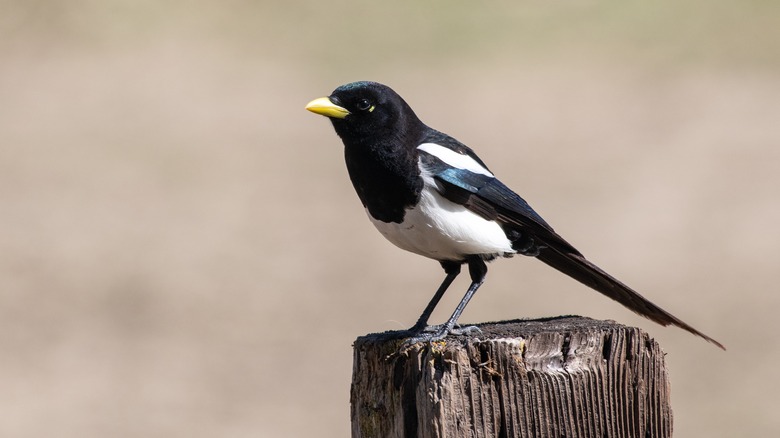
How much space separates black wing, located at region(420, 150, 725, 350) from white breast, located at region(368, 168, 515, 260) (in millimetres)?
40

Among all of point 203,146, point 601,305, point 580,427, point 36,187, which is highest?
point 203,146

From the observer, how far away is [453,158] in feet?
18.1

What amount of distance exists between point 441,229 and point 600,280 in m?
0.76

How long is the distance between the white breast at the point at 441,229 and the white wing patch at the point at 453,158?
0.41 ft

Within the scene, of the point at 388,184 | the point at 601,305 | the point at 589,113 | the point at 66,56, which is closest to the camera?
the point at 388,184

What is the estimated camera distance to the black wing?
541 cm

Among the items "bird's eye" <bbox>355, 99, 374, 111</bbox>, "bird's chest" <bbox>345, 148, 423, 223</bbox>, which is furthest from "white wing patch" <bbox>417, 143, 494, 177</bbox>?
"bird's eye" <bbox>355, 99, 374, 111</bbox>

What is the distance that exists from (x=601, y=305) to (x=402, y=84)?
289 inches

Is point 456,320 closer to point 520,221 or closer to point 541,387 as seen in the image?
point 520,221

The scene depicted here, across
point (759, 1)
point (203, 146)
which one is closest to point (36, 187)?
point (203, 146)

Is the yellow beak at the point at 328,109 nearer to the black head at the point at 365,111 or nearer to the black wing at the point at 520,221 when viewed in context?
the black head at the point at 365,111

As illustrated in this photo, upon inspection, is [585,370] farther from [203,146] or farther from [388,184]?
[203,146]

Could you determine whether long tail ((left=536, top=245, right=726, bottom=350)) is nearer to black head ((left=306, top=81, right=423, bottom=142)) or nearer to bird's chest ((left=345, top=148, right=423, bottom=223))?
bird's chest ((left=345, top=148, right=423, bottom=223))

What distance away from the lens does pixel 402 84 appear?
1844cm
